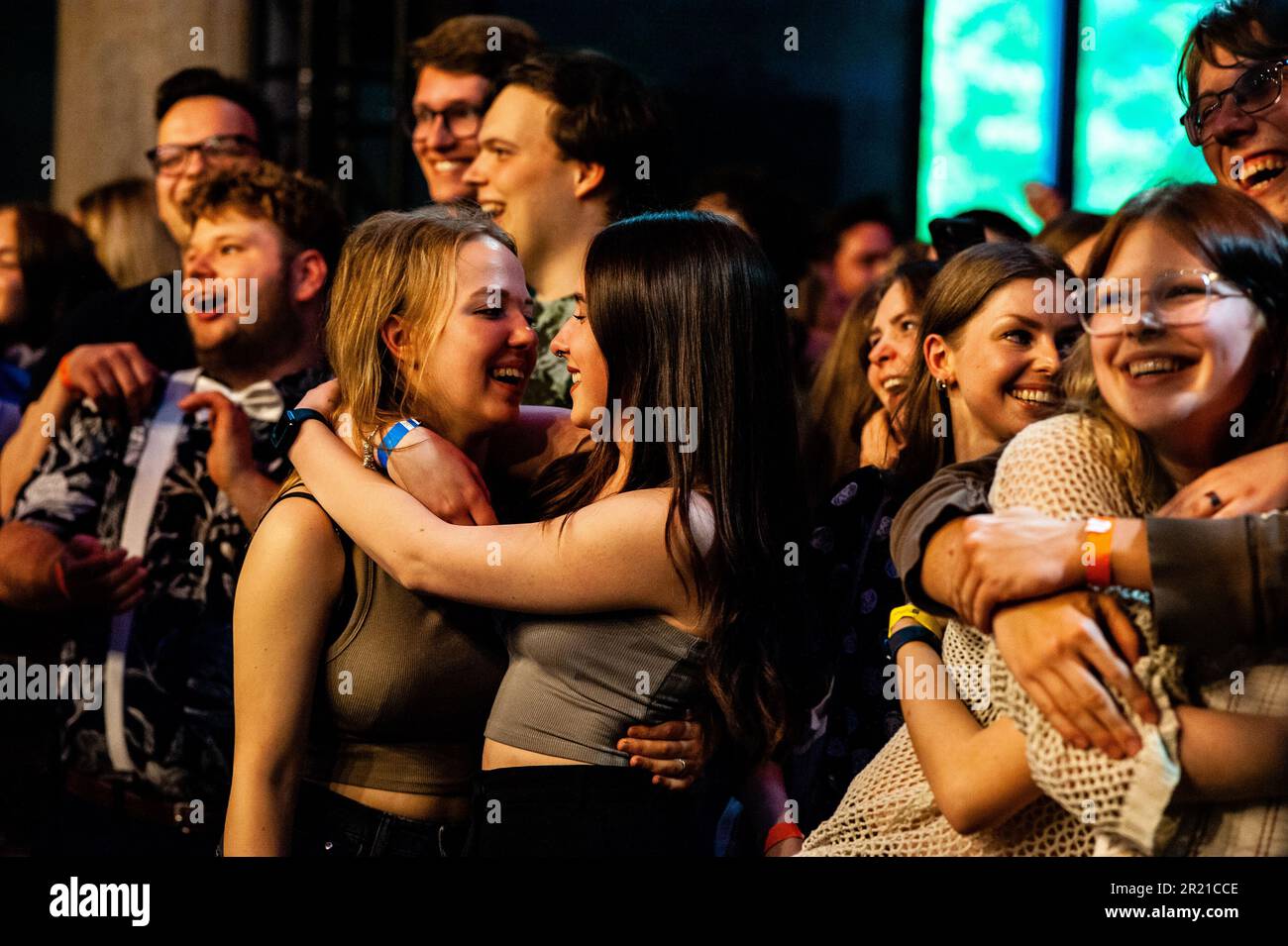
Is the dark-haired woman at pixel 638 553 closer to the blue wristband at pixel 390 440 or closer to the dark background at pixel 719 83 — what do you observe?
the blue wristband at pixel 390 440

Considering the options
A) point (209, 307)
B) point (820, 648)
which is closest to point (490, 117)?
point (209, 307)

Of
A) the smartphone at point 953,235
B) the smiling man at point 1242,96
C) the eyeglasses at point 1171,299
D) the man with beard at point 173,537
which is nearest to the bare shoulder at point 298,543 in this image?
the man with beard at point 173,537

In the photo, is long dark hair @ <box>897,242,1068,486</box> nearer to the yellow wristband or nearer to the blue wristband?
the yellow wristband

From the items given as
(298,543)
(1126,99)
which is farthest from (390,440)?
(1126,99)

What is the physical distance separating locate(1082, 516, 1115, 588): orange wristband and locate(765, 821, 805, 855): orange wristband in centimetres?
77

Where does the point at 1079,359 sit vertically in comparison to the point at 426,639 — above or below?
above

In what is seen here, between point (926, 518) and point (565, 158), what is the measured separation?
A: 1.59 meters

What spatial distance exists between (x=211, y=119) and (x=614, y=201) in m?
1.17

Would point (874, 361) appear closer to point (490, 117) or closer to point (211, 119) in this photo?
point (490, 117)

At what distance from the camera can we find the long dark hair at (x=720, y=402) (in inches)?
75.7

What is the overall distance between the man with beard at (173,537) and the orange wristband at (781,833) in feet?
3.62

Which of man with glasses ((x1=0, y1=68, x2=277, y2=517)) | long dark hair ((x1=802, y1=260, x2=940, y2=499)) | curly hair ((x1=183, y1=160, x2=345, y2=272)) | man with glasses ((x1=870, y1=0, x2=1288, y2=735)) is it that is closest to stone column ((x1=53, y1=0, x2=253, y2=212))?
man with glasses ((x1=0, y1=68, x2=277, y2=517))

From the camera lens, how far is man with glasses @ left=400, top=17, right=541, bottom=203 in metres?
3.45
